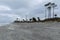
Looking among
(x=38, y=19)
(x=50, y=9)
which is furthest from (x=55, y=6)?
(x=38, y=19)

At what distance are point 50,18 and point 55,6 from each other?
23.9ft

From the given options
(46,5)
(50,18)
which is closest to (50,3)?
(46,5)

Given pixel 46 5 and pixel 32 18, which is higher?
A: pixel 46 5

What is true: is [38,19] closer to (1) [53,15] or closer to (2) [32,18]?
(2) [32,18]

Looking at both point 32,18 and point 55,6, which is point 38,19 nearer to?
point 32,18

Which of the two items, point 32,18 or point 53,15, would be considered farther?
point 32,18

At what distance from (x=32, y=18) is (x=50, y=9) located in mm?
12555

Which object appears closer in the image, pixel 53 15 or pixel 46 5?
pixel 53 15

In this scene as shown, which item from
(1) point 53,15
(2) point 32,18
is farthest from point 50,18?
(2) point 32,18

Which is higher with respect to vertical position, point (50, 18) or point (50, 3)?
point (50, 3)

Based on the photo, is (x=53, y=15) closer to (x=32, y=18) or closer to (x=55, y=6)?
(x=55, y=6)

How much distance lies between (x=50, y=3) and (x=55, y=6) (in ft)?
16.6

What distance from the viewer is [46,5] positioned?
106 m

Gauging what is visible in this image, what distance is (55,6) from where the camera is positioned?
Result: 102 metres
